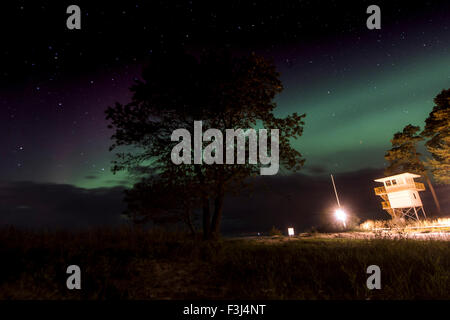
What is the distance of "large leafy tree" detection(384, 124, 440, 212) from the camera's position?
3212 centimetres

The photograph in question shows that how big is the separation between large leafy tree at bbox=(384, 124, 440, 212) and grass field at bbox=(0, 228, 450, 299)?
95.0 feet

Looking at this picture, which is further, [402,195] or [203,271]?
[402,195]

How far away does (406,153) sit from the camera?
107 feet

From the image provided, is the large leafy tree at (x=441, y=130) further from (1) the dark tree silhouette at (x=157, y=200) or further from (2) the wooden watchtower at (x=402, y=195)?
(1) the dark tree silhouette at (x=157, y=200)

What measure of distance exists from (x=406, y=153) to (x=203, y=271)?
3721 cm

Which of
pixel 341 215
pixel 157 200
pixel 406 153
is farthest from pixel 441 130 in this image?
pixel 157 200

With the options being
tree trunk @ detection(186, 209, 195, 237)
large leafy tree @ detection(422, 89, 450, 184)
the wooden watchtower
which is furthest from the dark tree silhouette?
the wooden watchtower

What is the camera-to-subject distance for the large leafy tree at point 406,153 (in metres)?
32.1

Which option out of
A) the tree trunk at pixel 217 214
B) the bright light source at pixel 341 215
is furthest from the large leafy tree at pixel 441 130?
the tree trunk at pixel 217 214

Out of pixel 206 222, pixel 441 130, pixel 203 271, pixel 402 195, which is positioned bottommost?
pixel 203 271

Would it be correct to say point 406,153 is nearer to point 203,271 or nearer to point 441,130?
point 441,130

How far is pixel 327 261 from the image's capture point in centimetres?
747

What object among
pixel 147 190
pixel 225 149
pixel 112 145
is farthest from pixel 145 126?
pixel 225 149

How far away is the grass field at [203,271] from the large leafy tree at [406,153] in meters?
29.0
